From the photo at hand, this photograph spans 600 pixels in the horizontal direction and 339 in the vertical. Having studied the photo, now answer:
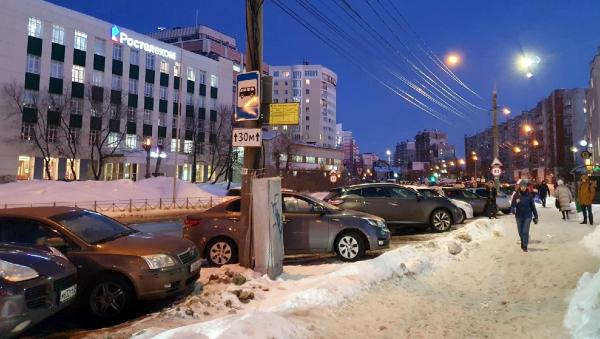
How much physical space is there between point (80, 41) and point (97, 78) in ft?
14.4

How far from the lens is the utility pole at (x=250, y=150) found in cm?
832

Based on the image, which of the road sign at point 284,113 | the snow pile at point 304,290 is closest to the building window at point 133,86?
the snow pile at point 304,290

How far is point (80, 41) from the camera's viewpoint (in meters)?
54.9

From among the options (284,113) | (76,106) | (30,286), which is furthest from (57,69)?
(30,286)

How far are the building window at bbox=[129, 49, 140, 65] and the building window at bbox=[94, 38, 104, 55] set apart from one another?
168 inches

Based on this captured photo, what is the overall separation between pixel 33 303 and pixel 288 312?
9.42ft

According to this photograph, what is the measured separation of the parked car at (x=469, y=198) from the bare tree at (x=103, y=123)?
1577 inches

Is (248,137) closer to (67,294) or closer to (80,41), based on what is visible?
(67,294)

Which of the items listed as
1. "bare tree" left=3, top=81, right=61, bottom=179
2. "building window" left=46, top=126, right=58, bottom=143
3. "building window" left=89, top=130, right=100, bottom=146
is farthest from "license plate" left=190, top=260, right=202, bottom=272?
"building window" left=89, top=130, right=100, bottom=146

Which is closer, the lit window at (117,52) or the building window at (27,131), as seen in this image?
the building window at (27,131)

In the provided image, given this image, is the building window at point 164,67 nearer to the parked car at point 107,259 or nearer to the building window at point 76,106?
the building window at point 76,106

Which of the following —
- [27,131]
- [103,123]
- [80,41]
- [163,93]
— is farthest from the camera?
[163,93]

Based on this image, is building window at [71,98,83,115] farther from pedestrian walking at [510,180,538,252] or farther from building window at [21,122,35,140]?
pedestrian walking at [510,180,538,252]

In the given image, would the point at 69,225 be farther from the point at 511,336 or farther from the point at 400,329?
the point at 511,336
